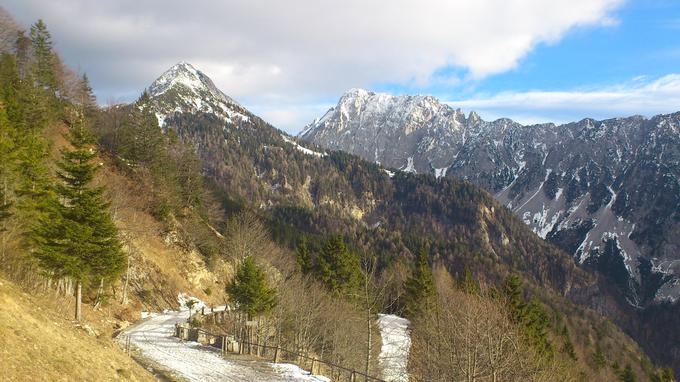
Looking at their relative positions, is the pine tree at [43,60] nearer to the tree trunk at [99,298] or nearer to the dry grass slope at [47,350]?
the tree trunk at [99,298]

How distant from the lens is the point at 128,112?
83.5 m

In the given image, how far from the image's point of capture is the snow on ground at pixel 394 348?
4475cm

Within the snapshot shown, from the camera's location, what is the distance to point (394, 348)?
54.8 metres

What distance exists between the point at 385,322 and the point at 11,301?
173 feet

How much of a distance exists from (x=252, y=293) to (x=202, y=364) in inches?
414

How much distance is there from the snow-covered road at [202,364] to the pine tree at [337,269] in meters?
25.7

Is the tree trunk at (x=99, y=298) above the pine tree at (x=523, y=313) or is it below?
above

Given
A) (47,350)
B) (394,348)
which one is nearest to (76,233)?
(47,350)

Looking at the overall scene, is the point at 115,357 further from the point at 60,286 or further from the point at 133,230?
the point at 133,230

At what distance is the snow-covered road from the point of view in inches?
979

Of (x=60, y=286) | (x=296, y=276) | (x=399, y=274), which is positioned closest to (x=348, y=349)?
(x=296, y=276)

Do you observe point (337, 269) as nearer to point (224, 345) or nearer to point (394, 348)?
point (394, 348)

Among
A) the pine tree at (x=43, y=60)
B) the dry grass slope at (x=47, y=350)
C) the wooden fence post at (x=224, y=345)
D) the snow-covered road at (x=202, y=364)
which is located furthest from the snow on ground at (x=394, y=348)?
the pine tree at (x=43, y=60)

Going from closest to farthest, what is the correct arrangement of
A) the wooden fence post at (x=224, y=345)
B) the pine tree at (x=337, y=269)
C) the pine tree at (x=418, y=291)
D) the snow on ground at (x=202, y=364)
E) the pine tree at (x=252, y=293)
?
1. the snow on ground at (x=202, y=364)
2. the wooden fence post at (x=224, y=345)
3. the pine tree at (x=252, y=293)
4. the pine tree at (x=337, y=269)
5. the pine tree at (x=418, y=291)
